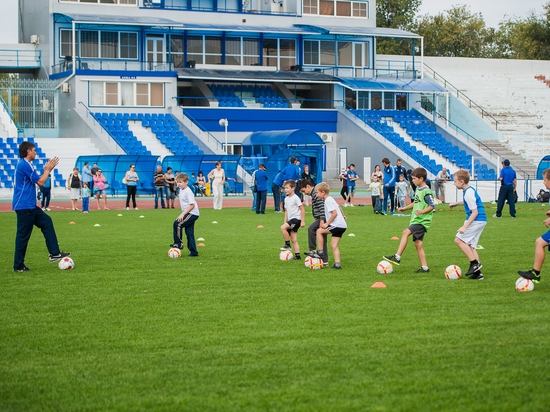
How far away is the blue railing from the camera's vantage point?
45.4m

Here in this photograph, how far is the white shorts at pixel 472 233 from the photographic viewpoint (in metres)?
9.17

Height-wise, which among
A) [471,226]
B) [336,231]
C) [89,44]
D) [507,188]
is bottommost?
[336,231]

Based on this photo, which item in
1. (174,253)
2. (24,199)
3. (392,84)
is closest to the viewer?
(24,199)

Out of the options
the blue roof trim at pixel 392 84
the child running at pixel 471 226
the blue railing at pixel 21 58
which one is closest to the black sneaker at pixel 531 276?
the child running at pixel 471 226

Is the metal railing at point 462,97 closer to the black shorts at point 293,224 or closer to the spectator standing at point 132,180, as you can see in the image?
the spectator standing at point 132,180

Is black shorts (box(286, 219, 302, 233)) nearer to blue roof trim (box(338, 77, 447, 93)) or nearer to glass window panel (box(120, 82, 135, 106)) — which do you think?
glass window panel (box(120, 82, 135, 106))

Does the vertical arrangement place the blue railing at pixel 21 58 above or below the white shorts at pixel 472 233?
above

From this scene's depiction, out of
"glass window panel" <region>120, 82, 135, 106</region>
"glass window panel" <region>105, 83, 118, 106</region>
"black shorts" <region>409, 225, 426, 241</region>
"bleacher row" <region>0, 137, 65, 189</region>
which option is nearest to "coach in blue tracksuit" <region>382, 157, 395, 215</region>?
"black shorts" <region>409, 225, 426, 241</region>

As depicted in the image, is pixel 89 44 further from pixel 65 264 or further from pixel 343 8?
pixel 65 264

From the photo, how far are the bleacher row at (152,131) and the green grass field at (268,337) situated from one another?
91.8ft

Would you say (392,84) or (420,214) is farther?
(392,84)

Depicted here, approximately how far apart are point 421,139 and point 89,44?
24.2 meters

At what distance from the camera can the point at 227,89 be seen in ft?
153

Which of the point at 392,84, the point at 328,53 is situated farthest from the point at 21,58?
the point at 392,84
